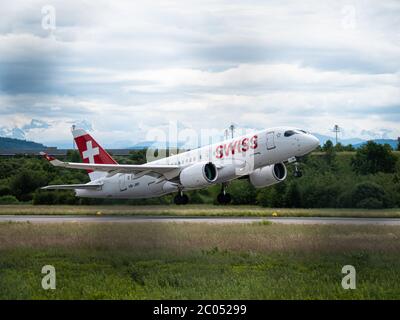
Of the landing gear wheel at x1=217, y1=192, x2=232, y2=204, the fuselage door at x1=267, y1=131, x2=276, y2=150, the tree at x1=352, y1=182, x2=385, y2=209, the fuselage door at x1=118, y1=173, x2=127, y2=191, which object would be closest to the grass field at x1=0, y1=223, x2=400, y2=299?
the fuselage door at x1=267, y1=131, x2=276, y2=150

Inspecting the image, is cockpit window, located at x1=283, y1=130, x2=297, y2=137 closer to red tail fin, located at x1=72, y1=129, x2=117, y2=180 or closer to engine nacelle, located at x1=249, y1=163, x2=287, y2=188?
engine nacelle, located at x1=249, y1=163, x2=287, y2=188

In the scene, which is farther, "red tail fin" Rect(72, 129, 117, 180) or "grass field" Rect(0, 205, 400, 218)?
"red tail fin" Rect(72, 129, 117, 180)

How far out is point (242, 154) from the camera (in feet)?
144

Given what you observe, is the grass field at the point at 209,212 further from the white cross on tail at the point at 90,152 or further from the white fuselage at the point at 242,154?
the white cross on tail at the point at 90,152

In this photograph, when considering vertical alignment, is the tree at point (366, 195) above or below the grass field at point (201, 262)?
above

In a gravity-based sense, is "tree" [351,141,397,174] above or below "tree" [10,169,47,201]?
above

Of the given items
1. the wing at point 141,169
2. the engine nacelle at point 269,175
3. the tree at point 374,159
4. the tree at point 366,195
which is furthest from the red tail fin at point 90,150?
the tree at point 374,159

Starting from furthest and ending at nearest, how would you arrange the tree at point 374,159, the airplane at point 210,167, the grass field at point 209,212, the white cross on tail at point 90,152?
the tree at point 374,159
the white cross on tail at point 90,152
the grass field at point 209,212
the airplane at point 210,167

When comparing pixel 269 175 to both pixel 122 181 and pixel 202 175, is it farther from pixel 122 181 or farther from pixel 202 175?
pixel 122 181

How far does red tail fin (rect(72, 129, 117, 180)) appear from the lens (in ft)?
179

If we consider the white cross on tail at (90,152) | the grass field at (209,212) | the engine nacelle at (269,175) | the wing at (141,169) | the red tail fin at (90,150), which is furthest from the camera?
the white cross on tail at (90,152)

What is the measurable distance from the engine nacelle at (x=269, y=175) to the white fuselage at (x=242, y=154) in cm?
115

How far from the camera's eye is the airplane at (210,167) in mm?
42406
